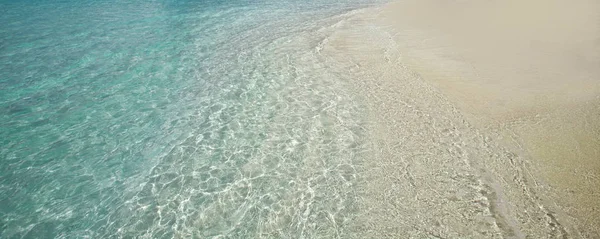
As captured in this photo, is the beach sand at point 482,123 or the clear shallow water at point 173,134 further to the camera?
the clear shallow water at point 173,134

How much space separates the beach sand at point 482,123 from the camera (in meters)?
13.9

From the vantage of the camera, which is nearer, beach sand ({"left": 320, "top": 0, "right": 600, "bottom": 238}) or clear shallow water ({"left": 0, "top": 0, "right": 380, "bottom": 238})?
beach sand ({"left": 320, "top": 0, "right": 600, "bottom": 238})

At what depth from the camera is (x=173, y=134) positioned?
19.7 meters

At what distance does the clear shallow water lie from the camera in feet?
47.9

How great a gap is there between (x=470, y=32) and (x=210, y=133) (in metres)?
26.5

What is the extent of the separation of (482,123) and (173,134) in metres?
17.9

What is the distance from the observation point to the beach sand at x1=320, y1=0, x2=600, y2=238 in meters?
13.9

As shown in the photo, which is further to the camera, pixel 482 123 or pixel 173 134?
pixel 173 134

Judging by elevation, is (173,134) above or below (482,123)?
below

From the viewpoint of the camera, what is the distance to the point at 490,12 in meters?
Result: 36.6

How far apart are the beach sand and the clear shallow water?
2.17 m

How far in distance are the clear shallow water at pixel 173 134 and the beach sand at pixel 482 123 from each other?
85.3 inches

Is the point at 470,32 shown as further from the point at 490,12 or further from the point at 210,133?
the point at 210,133

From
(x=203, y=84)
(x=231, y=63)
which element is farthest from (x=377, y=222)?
(x=231, y=63)
